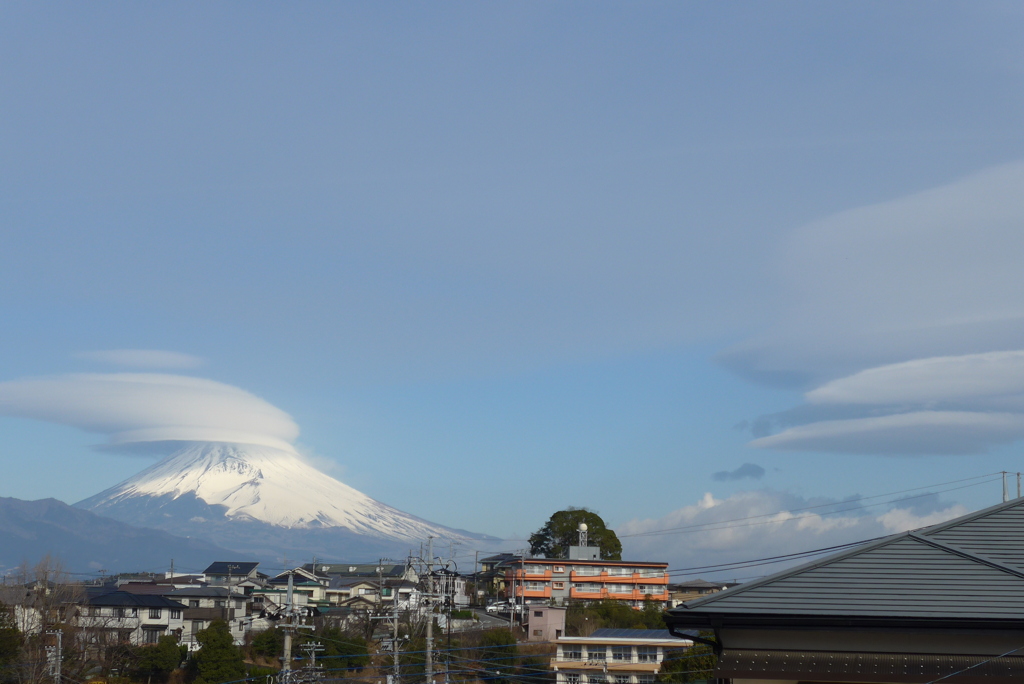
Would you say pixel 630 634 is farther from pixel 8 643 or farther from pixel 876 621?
pixel 876 621

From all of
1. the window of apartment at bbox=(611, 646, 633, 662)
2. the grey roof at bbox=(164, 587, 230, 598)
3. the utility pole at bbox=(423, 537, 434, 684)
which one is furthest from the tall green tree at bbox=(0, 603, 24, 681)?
the window of apartment at bbox=(611, 646, 633, 662)

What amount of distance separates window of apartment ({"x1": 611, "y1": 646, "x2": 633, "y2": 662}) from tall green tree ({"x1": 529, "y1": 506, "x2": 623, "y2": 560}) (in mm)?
30309

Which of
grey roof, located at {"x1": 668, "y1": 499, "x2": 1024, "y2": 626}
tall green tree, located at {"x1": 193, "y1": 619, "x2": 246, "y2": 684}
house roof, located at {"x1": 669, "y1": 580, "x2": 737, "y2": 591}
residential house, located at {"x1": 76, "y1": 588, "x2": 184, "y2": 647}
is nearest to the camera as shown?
grey roof, located at {"x1": 668, "y1": 499, "x2": 1024, "y2": 626}

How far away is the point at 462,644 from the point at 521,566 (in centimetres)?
1962

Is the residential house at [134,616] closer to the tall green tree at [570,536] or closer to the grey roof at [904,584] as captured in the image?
the tall green tree at [570,536]

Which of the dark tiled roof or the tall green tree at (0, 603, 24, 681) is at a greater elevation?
the dark tiled roof

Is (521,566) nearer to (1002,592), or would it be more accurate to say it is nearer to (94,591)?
(94,591)

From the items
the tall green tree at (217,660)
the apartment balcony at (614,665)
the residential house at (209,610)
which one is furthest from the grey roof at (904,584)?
the residential house at (209,610)

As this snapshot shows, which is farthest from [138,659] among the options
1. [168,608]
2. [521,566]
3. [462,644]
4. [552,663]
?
[521,566]

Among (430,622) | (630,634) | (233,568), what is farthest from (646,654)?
(233,568)

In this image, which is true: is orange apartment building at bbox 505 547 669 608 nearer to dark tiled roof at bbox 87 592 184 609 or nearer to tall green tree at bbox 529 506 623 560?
tall green tree at bbox 529 506 623 560

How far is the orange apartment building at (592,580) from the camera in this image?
2758 inches

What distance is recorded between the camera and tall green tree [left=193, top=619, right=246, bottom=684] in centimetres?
4775

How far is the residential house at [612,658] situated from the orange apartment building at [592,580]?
2406 cm
